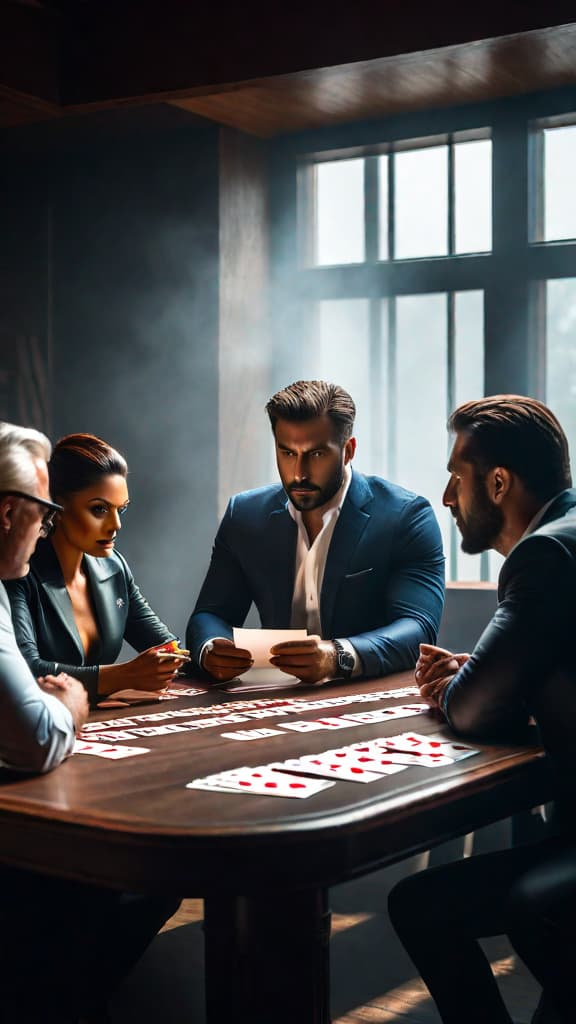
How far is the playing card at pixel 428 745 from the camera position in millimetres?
2322

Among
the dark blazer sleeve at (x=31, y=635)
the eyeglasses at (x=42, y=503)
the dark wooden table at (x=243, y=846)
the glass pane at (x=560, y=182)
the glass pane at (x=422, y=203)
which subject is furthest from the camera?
the glass pane at (x=422, y=203)

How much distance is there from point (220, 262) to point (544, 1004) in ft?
13.1

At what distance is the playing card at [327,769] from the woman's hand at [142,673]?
2.75 feet

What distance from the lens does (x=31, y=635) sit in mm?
3062

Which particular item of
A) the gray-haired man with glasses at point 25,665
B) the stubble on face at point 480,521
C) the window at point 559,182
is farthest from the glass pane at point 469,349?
the gray-haired man with glasses at point 25,665

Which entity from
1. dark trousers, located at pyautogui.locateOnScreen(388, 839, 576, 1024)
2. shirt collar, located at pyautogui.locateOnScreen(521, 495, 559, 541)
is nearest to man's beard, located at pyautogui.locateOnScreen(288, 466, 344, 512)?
shirt collar, located at pyautogui.locateOnScreen(521, 495, 559, 541)

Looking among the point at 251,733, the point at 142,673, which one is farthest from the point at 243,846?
the point at 142,673

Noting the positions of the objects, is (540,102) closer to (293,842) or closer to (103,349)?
(103,349)

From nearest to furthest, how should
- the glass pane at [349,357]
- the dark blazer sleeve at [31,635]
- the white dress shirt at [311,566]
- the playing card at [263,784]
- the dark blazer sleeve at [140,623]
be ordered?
the playing card at [263,784] → the dark blazer sleeve at [31,635] → the dark blazer sleeve at [140,623] → the white dress shirt at [311,566] → the glass pane at [349,357]

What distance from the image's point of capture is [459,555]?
228 inches

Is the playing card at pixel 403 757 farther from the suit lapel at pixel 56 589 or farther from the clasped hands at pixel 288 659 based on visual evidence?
the suit lapel at pixel 56 589

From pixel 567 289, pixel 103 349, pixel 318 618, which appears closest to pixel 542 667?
pixel 318 618

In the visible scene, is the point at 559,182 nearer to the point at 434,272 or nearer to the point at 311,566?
the point at 434,272

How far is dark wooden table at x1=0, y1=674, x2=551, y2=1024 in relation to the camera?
5.66ft
